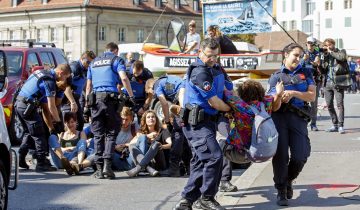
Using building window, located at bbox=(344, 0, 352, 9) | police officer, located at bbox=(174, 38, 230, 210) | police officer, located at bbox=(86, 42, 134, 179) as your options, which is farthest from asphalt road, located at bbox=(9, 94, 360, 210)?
building window, located at bbox=(344, 0, 352, 9)

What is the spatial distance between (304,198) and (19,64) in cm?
849

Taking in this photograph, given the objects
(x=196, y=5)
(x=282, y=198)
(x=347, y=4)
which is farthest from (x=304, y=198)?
(x=347, y=4)

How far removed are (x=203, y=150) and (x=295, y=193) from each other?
1713mm

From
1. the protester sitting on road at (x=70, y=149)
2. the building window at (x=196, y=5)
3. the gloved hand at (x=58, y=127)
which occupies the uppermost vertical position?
the building window at (x=196, y=5)

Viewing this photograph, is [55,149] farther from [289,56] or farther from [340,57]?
[340,57]

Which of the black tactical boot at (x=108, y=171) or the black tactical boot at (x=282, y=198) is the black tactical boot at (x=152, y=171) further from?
the black tactical boot at (x=282, y=198)

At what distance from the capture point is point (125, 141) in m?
11.6

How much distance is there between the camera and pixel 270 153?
7.65 m

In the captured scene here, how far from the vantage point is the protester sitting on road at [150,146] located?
10.8m

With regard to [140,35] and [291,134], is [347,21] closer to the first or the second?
[140,35]

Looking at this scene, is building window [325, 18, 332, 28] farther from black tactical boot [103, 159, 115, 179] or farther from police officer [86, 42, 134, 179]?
black tactical boot [103, 159, 115, 179]

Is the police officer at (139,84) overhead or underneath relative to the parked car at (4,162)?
overhead

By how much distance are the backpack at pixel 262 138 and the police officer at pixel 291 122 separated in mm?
366

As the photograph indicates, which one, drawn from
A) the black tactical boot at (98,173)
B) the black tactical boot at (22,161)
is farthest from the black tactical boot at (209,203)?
the black tactical boot at (22,161)
